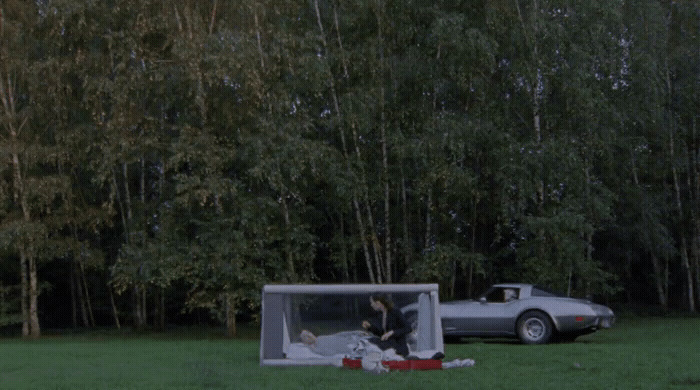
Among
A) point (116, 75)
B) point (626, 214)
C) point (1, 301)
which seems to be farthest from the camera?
point (626, 214)

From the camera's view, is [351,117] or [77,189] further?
[77,189]

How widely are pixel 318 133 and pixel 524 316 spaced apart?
1032cm

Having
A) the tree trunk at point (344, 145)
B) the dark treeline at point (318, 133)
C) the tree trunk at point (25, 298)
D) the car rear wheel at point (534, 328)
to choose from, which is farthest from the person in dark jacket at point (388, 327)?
the tree trunk at point (25, 298)

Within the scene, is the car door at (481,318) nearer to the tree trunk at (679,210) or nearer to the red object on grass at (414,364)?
the red object on grass at (414,364)

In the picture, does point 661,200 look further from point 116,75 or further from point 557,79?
point 116,75

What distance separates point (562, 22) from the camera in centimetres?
2783

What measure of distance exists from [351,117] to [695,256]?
15.9 meters

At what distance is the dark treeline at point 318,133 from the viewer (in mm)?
25094

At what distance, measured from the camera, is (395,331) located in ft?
44.1

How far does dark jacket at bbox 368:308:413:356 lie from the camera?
13.5m

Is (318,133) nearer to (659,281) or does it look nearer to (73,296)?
(73,296)

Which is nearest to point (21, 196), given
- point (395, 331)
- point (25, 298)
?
point (25, 298)

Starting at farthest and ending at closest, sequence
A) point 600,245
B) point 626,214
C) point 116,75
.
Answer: point 600,245 → point 626,214 → point 116,75

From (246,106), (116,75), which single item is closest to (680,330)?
(246,106)
